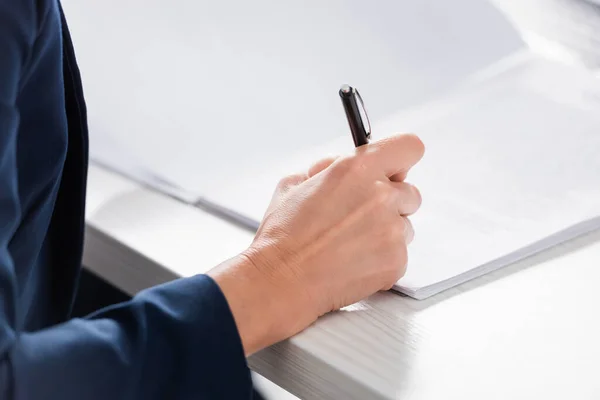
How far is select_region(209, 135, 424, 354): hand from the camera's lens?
53cm

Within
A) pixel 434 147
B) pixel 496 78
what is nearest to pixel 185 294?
pixel 434 147

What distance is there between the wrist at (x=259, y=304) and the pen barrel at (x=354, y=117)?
0.12m

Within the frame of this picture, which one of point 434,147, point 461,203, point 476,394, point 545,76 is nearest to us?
point 476,394

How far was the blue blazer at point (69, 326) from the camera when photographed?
1.59 ft

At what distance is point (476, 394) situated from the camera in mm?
452

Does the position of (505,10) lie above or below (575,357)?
above

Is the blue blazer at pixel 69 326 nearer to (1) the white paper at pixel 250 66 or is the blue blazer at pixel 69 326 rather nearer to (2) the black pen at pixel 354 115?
(2) the black pen at pixel 354 115

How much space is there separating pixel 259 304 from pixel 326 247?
0.06 m

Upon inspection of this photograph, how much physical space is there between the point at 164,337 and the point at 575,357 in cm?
23

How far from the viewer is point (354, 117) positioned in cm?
61

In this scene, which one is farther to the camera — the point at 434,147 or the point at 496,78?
the point at 496,78

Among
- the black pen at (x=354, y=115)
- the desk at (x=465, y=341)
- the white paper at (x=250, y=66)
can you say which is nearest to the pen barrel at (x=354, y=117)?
the black pen at (x=354, y=115)

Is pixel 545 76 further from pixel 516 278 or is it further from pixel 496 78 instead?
pixel 516 278

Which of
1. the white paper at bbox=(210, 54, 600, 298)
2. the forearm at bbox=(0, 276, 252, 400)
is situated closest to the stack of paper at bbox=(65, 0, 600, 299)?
the white paper at bbox=(210, 54, 600, 298)
